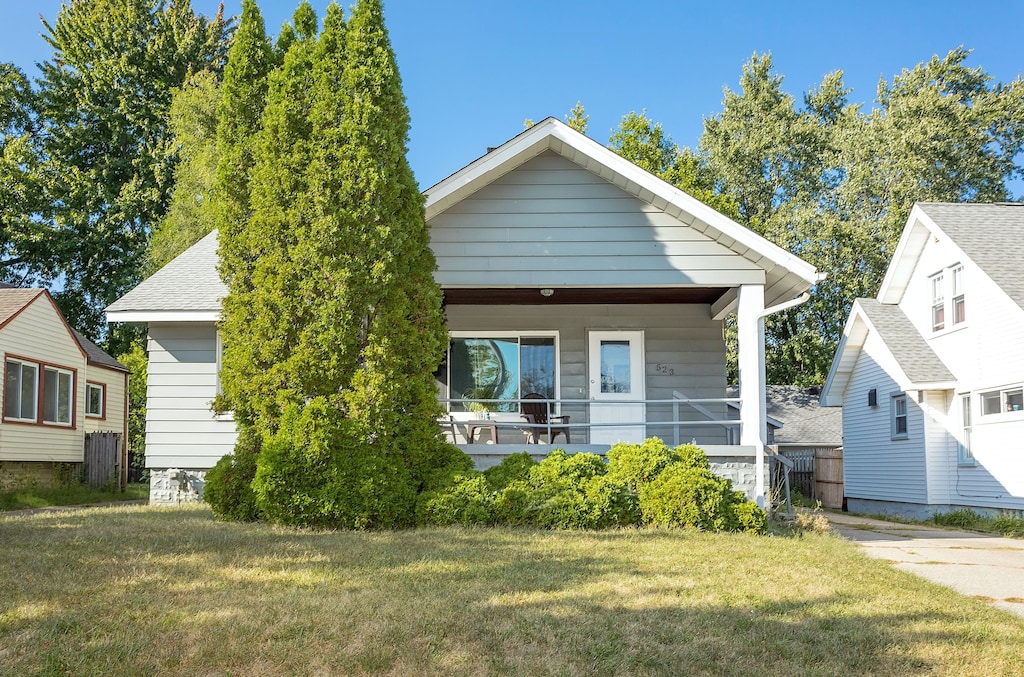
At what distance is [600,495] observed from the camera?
961cm

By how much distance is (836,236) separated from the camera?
3058 centimetres

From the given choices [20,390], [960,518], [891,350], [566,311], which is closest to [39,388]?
[20,390]

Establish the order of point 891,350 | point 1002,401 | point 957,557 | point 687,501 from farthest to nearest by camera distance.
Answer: point 891,350
point 1002,401
point 957,557
point 687,501

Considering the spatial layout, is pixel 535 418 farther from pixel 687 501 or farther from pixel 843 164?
pixel 843 164

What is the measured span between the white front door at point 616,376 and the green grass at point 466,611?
211 inches

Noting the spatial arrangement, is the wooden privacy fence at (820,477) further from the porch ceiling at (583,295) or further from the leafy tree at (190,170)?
the leafy tree at (190,170)

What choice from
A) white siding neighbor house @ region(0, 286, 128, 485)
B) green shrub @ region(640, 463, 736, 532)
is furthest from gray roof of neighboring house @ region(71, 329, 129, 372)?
green shrub @ region(640, 463, 736, 532)

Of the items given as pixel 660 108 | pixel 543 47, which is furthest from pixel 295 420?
pixel 660 108

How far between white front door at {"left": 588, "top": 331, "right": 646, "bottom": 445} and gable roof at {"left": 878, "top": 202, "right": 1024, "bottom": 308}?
23.2ft

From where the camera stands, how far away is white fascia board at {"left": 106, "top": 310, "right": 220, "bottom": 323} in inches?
532

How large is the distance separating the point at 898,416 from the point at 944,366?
84.2 inches

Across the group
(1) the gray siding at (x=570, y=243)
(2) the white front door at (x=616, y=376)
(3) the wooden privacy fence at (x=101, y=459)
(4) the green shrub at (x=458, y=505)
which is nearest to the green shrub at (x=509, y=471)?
(4) the green shrub at (x=458, y=505)

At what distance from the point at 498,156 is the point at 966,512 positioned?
12141mm

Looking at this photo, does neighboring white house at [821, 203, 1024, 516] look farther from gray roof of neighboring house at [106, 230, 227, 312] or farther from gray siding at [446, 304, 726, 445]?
gray roof of neighboring house at [106, 230, 227, 312]
